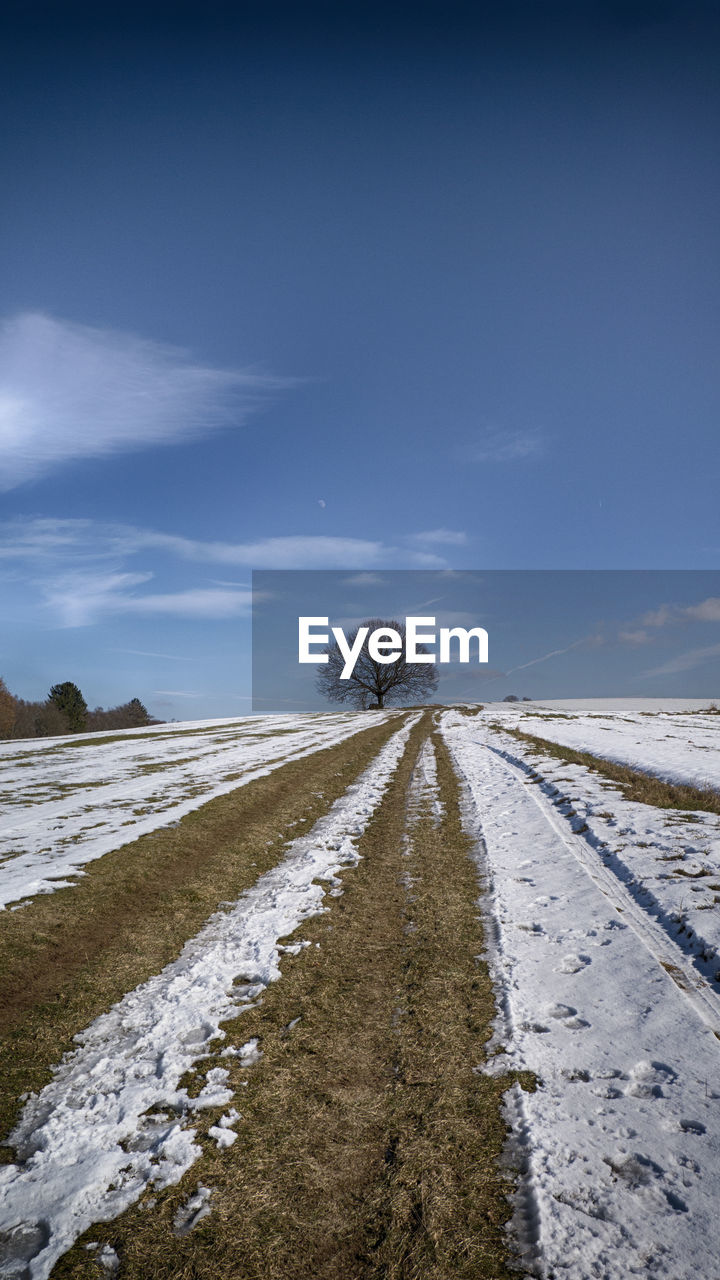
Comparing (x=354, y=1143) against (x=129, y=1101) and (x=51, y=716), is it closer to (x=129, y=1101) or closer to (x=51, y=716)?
(x=129, y=1101)

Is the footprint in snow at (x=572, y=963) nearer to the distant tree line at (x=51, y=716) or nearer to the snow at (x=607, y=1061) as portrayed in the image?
the snow at (x=607, y=1061)

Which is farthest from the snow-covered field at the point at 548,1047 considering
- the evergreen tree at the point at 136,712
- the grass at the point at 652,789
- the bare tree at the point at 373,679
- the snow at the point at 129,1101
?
the evergreen tree at the point at 136,712

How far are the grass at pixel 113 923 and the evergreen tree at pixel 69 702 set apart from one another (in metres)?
86.1

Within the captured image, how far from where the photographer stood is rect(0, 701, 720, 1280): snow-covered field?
3100 mm

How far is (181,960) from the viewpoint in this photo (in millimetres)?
6242

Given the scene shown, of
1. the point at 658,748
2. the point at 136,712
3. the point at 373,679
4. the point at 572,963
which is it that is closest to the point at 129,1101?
the point at 572,963

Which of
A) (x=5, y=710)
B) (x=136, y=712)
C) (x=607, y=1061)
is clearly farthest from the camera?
(x=136, y=712)

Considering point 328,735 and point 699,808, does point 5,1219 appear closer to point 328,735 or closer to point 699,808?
point 699,808

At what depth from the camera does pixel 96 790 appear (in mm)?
15367

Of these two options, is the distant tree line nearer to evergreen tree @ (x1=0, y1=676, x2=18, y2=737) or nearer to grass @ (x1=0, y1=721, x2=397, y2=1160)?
evergreen tree @ (x1=0, y1=676, x2=18, y2=737)

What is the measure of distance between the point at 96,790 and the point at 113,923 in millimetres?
8968

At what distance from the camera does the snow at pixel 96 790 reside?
9523 mm

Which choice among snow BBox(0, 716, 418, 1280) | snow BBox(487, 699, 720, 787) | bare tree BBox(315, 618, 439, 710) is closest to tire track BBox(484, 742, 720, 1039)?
snow BBox(0, 716, 418, 1280)

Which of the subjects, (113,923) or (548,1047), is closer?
(548,1047)
